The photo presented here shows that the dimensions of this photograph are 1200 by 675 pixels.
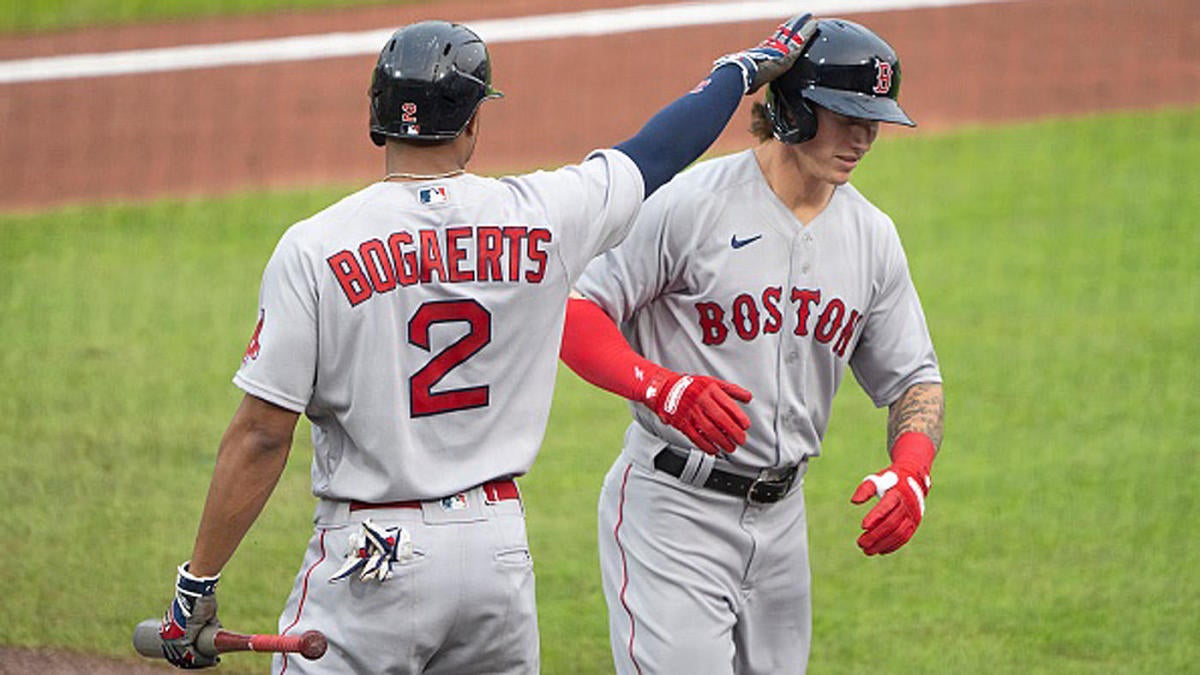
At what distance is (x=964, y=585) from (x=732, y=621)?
249cm

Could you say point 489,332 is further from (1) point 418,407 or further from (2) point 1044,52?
(2) point 1044,52

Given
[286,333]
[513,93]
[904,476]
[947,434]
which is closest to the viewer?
[286,333]

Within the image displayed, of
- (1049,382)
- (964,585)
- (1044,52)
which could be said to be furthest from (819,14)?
(964,585)

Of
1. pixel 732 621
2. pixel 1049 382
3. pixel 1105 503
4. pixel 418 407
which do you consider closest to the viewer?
pixel 418 407

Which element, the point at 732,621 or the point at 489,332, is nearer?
the point at 489,332

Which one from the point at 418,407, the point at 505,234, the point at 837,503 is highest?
the point at 505,234

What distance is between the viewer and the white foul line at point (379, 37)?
12750mm

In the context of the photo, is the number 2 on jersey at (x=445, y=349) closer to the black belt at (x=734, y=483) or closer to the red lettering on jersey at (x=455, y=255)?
the red lettering on jersey at (x=455, y=255)

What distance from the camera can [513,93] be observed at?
12.2 meters

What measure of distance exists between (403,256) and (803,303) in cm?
118

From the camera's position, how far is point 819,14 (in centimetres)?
1269

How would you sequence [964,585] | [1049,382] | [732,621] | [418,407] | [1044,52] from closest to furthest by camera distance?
1. [418,407]
2. [732,621]
3. [964,585]
4. [1049,382]
5. [1044,52]

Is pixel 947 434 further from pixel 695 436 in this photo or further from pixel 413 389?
pixel 413 389

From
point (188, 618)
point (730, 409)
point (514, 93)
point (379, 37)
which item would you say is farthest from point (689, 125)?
point (379, 37)
